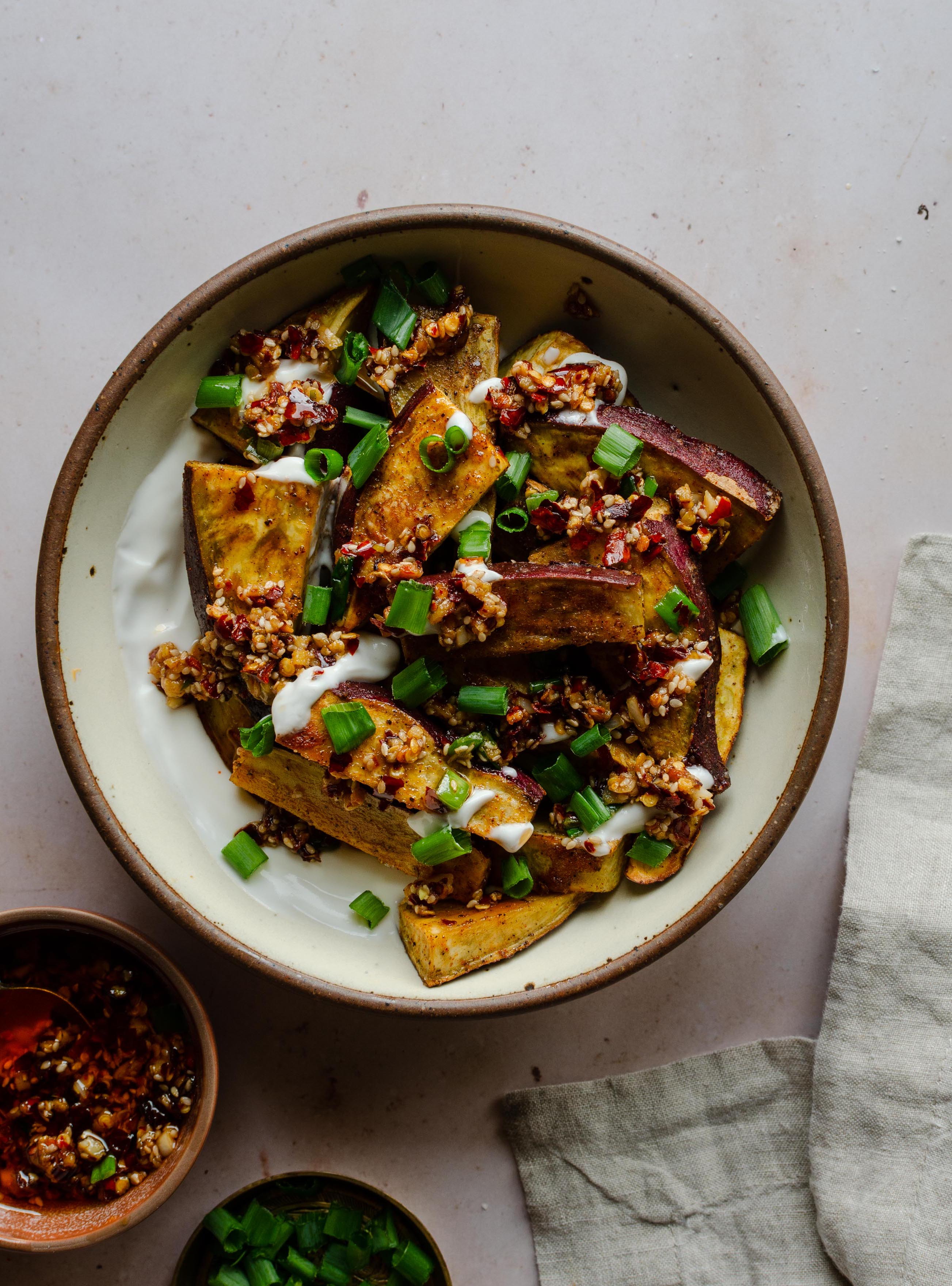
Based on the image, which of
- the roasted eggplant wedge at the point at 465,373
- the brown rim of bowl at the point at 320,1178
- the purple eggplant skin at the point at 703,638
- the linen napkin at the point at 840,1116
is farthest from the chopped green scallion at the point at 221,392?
the brown rim of bowl at the point at 320,1178

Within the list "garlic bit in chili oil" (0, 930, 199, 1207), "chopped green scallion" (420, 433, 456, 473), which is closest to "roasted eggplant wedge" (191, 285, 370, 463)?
"chopped green scallion" (420, 433, 456, 473)

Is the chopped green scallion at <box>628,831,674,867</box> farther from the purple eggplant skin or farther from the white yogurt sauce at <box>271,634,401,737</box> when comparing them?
the white yogurt sauce at <box>271,634,401,737</box>

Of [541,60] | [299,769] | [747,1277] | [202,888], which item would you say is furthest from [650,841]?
[541,60]

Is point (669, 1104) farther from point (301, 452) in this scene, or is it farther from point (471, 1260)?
point (301, 452)

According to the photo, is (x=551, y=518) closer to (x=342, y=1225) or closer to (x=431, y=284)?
(x=431, y=284)

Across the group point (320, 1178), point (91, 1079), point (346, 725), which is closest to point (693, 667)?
point (346, 725)
